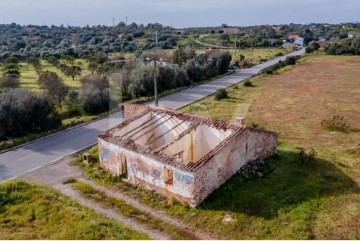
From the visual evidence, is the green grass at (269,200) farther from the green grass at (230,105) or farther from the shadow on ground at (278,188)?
the green grass at (230,105)

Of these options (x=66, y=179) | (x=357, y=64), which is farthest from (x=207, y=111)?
(x=357, y=64)

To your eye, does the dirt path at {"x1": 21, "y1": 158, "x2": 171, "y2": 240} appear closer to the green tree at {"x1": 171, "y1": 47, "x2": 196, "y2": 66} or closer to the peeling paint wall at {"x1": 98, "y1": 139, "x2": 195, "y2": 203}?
the peeling paint wall at {"x1": 98, "y1": 139, "x2": 195, "y2": 203}

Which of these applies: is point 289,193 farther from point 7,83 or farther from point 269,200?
point 7,83

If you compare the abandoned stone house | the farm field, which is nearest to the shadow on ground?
the farm field

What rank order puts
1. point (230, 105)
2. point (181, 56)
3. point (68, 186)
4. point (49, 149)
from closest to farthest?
1. point (68, 186)
2. point (49, 149)
3. point (230, 105)
4. point (181, 56)

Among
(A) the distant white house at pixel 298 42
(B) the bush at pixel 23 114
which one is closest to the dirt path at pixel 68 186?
(B) the bush at pixel 23 114

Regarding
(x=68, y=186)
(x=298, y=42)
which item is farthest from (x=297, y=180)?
(x=298, y=42)
